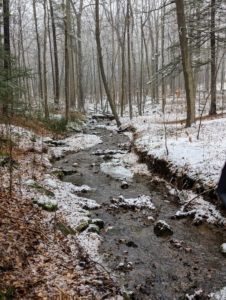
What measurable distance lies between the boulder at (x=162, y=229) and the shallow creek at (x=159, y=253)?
0.36ft

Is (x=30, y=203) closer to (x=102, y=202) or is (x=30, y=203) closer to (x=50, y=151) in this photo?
(x=102, y=202)

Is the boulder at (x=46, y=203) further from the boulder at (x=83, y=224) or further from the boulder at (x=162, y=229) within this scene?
the boulder at (x=162, y=229)

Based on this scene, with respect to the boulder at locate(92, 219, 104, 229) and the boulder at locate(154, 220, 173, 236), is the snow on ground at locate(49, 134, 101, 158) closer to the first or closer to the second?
the boulder at locate(92, 219, 104, 229)

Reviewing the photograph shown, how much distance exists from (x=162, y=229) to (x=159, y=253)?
28.3 inches

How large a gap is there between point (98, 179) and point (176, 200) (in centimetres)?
305

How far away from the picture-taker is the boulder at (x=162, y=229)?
4973 mm

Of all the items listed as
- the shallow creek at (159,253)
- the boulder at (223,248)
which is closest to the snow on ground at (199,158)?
the shallow creek at (159,253)

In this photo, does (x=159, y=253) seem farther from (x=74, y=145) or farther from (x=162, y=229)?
(x=74, y=145)

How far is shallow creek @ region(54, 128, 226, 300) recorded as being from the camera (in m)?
3.57

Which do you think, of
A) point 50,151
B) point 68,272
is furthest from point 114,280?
point 50,151

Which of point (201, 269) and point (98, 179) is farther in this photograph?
point (98, 179)

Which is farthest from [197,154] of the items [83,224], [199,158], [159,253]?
[83,224]

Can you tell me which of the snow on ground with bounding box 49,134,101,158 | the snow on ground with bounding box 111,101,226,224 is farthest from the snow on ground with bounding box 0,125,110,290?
the snow on ground with bounding box 111,101,226,224

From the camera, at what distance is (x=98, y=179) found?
8.38m
